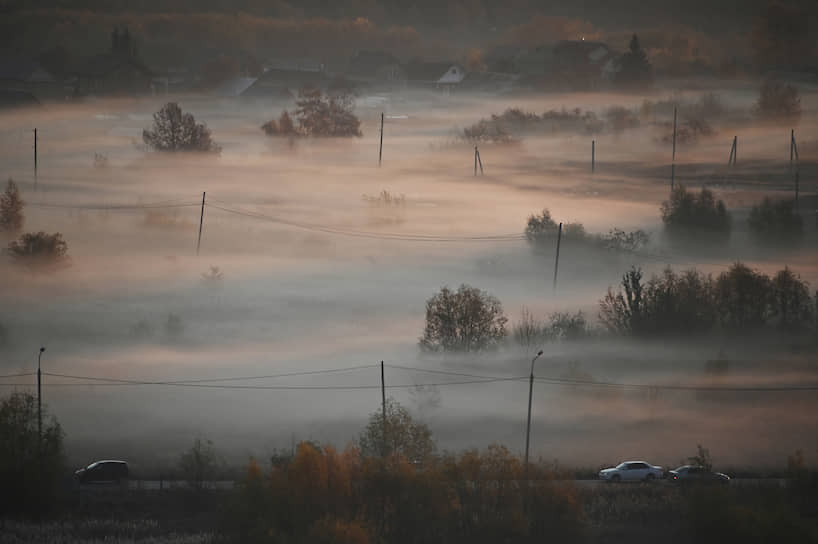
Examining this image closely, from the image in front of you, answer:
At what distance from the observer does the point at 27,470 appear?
42.1 m

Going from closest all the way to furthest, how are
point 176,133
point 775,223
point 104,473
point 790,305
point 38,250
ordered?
1. point 104,473
2. point 790,305
3. point 38,250
4. point 775,223
5. point 176,133

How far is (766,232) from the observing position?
3868 inches

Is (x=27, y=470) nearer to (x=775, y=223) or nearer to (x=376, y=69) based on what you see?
(x=775, y=223)

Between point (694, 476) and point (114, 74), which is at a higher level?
point (114, 74)

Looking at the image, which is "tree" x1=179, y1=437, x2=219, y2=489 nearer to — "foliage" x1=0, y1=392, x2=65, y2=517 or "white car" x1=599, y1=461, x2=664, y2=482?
"foliage" x1=0, y1=392, x2=65, y2=517

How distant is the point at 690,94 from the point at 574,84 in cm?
3110

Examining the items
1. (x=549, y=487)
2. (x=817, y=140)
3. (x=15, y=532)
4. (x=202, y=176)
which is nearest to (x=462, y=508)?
(x=549, y=487)

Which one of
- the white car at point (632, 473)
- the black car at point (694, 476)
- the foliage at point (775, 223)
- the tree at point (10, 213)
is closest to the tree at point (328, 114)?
the tree at point (10, 213)

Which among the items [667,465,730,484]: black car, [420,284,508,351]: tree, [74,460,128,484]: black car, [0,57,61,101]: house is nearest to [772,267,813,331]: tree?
[420,284,508,351]: tree

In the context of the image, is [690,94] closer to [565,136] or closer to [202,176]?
[565,136]

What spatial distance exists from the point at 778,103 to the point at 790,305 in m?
85.8

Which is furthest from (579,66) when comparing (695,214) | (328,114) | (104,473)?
(104,473)

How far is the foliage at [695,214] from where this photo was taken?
9844 cm

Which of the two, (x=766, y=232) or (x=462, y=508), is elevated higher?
(x=766, y=232)
